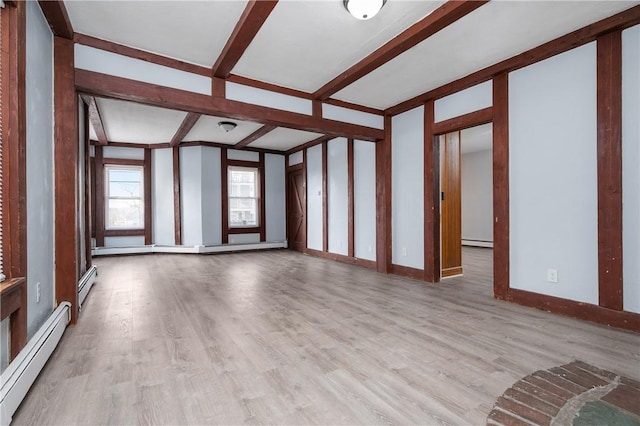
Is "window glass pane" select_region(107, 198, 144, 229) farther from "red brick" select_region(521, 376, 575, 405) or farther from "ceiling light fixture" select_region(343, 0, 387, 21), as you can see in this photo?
"red brick" select_region(521, 376, 575, 405)

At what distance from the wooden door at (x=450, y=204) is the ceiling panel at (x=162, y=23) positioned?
10.7ft

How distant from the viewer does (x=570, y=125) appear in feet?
9.53

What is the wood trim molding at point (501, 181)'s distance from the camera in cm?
340

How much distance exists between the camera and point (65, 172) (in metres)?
2.61

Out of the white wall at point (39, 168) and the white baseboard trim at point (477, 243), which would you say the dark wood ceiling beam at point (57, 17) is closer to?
the white wall at point (39, 168)

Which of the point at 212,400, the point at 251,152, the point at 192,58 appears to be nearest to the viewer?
the point at 212,400

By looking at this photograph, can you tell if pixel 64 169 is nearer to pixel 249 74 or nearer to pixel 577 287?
pixel 249 74

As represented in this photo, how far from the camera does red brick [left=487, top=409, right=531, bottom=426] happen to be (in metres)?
1.43

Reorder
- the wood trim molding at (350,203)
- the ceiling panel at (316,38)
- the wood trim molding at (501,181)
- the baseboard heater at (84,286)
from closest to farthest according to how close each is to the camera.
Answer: the ceiling panel at (316,38) → the baseboard heater at (84,286) → the wood trim molding at (501,181) → the wood trim molding at (350,203)

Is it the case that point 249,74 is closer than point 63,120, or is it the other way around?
point 63,120

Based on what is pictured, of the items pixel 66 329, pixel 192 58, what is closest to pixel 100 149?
pixel 192 58

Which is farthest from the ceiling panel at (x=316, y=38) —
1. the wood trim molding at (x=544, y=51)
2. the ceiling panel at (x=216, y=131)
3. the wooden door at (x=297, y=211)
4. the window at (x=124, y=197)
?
the window at (x=124, y=197)

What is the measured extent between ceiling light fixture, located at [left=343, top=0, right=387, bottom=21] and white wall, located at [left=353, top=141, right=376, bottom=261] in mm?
3052

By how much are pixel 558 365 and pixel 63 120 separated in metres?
4.07
